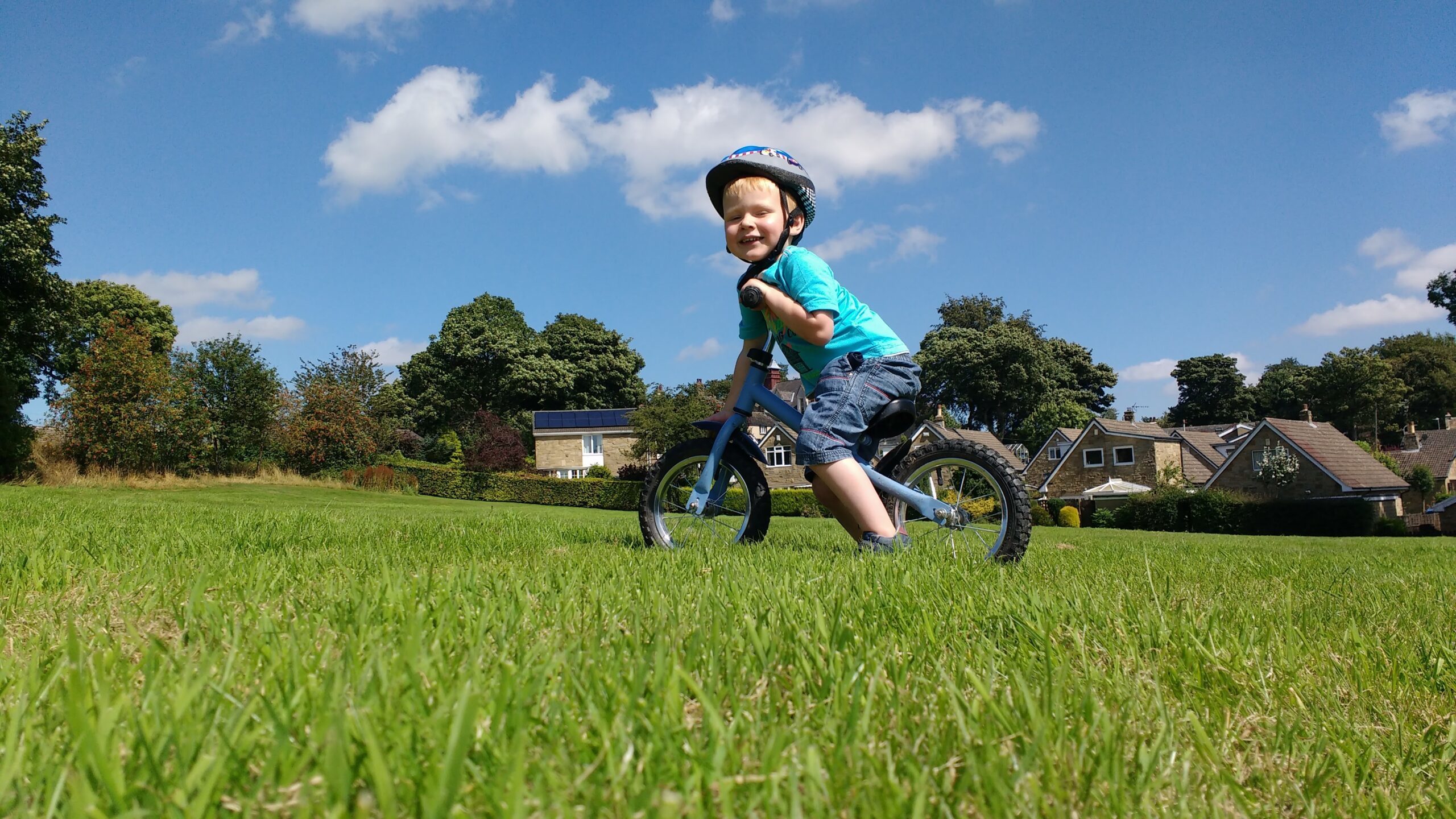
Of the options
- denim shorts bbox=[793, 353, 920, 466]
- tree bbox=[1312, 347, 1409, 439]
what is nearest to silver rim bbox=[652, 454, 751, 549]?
denim shorts bbox=[793, 353, 920, 466]

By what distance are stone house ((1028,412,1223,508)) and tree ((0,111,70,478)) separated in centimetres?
5001

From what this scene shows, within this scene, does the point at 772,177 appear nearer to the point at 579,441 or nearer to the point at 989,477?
the point at 989,477

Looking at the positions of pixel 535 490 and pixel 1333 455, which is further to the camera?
pixel 1333 455

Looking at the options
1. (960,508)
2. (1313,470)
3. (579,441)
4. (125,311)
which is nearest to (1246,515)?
(1313,470)

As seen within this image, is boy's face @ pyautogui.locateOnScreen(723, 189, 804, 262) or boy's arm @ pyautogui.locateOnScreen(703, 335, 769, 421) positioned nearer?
boy's face @ pyautogui.locateOnScreen(723, 189, 804, 262)

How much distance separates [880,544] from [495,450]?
49.7 m

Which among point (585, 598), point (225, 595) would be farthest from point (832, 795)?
point (225, 595)

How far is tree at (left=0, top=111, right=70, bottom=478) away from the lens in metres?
23.6

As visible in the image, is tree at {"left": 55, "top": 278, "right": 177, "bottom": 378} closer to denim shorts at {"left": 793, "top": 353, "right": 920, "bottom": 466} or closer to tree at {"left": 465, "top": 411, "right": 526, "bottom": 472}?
tree at {"left": 465, "top": 411, "right": 526, "bottom": 472}

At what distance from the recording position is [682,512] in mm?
4750

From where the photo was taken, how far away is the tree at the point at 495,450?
164ft

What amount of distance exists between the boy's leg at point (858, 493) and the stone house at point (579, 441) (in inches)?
2253

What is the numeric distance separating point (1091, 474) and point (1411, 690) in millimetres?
52903

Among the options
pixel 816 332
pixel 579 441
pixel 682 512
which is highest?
pixel 579 441
